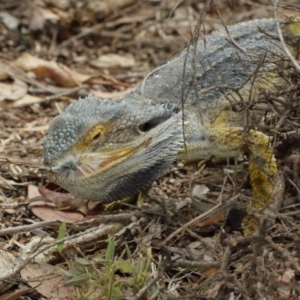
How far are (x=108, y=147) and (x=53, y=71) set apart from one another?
2.71 meters

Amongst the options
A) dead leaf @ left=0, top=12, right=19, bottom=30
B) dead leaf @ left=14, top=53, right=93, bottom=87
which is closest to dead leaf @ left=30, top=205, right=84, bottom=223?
dead leaf @ left=14, top=53, right=93, bottom=87

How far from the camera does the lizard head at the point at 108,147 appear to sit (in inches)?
138

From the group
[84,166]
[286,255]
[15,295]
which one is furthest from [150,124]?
[286,255]

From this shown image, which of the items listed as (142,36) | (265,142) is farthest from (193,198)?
(142,36)

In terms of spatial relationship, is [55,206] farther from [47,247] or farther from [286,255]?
[286,255]

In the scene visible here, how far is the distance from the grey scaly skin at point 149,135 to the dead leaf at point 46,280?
438 millimetres

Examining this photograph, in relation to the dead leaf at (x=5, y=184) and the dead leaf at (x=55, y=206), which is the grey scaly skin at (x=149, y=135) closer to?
the dead leaf at (x=55, y=206)

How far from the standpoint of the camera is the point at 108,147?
11.9 feet

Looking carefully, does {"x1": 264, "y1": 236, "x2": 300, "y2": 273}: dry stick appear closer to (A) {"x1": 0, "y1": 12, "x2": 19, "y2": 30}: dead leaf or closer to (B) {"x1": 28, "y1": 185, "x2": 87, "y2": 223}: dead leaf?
(B) {"x1": 28, "y1": 185, "x2": 87, "y2": 223}: dead leaf

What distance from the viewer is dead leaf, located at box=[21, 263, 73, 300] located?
333 cm

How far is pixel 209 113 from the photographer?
4.38 m

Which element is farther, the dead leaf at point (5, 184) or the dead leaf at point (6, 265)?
the dead leaf at point (5, 184)

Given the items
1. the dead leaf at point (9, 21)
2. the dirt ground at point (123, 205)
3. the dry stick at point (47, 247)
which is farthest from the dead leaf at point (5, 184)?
the dead leaf at point (9, 21)

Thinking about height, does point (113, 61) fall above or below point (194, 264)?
below
